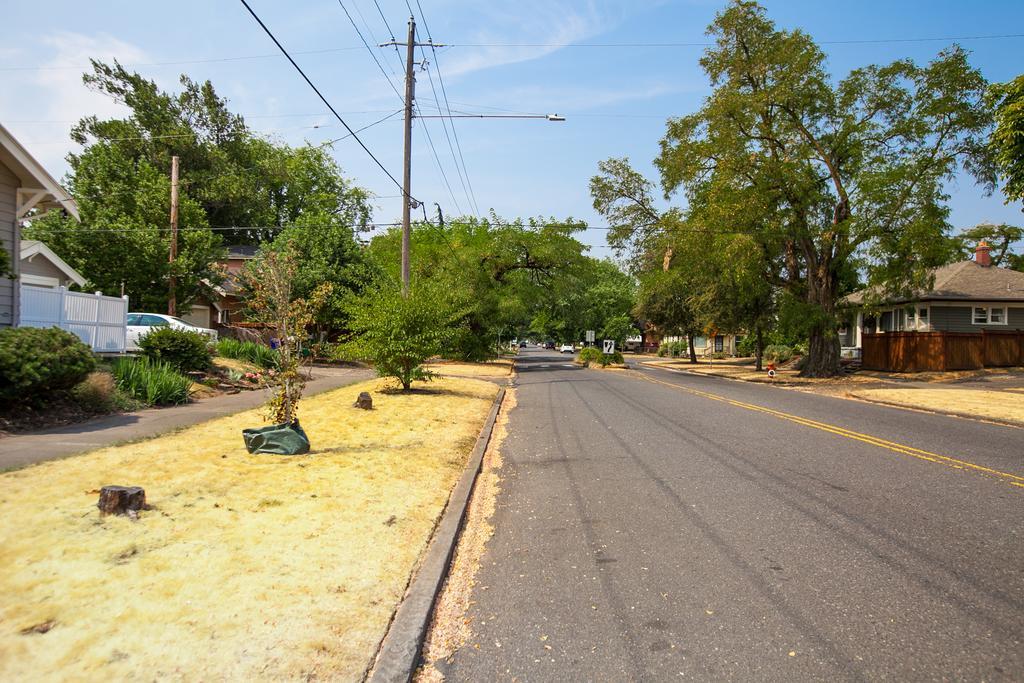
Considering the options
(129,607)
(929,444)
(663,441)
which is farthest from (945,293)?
(129,607)

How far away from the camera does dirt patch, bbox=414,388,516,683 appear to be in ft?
12.5

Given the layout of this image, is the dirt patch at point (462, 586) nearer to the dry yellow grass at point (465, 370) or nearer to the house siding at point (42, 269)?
the dry yellow grass at point (465, 370)

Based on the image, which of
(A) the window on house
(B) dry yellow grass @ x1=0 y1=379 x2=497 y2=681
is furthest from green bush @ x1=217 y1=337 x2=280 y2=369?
(A) the window on house

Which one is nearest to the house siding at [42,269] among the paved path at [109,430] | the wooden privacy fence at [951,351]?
the paved path at [109,430]

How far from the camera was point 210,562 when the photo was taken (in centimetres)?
462

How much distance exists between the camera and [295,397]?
8.84 metres

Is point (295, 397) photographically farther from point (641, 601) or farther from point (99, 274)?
point (99, 274)

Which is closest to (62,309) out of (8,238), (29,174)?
(8,238)

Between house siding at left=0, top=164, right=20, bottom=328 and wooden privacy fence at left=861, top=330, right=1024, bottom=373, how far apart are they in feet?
110

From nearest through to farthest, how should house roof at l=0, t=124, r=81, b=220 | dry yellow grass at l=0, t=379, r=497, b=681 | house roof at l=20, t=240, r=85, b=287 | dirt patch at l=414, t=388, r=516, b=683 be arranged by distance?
dry yellow grass at l=0, t=379, r=497, b=681, dirt patch at l=414, t=388, r=516, b=683, house roof at l=0, t=124, r=81, b=220, house roof at l=20, t=240, r=85, b=287

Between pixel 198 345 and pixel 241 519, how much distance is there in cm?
1279

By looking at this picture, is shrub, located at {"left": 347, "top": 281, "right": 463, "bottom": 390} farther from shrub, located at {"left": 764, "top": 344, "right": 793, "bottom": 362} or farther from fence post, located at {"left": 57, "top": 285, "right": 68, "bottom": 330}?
shrub, located at {"left": 764, "top": 344, "right": 793, "bottom": 362}

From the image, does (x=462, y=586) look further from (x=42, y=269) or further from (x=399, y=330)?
(x=42, y=269)

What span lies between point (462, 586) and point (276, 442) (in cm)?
451
